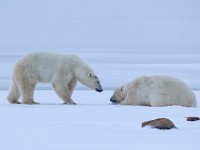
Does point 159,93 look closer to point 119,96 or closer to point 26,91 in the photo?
point 119,96

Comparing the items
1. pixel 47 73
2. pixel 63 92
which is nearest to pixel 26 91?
pixel 47 73

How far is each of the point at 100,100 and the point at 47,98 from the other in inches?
44.0

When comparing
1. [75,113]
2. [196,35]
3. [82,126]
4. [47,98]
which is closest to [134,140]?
[82,126]

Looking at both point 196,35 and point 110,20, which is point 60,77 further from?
point 110,20

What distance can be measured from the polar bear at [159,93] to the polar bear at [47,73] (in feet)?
2.95

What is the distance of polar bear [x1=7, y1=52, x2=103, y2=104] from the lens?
27.1 feet

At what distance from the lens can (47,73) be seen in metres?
8.35

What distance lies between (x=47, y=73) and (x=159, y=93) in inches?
71.2

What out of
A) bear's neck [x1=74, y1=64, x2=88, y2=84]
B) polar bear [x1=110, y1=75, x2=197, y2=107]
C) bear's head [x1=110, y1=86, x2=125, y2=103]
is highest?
bear's neck [x1=74, y1=64, x2=88, y2=84]

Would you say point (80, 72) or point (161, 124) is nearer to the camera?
point (161, 124)

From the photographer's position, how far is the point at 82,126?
201 inches

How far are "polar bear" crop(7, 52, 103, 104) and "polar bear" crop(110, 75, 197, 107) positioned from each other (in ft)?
2.95

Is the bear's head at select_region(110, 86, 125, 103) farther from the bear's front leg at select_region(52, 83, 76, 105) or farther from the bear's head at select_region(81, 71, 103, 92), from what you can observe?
the bear's front leg at select_region(52, 83, 76, 105)

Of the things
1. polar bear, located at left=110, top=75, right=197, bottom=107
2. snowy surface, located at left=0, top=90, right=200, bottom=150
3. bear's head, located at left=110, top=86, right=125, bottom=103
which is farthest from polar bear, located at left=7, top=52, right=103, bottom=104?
snowy surface, located at left=0, top=90, right=200, bottom=150
